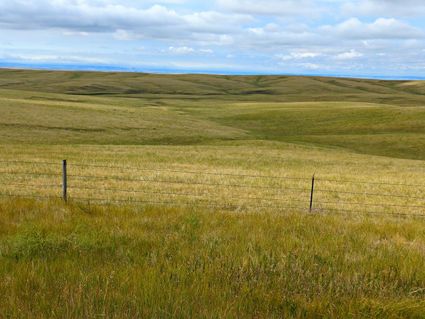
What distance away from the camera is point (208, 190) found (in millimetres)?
20484

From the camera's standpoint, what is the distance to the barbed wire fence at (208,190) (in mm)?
16344

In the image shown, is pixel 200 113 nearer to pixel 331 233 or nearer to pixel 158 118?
pixel 158 118

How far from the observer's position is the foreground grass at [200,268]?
156 inches

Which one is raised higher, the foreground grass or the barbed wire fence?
the foreground grass

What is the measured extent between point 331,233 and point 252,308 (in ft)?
13.2

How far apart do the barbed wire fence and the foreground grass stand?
6.41 m

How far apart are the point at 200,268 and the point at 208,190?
50.5 ft

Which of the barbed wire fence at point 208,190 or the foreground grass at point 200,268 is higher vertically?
the foreground grass at point 200,268

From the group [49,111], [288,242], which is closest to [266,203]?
[288,242]

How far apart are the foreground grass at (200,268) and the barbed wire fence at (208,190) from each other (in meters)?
6.41

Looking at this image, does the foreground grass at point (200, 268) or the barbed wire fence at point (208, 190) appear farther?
the barbed wire fence at point (208, 190)

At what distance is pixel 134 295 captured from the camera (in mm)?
4039

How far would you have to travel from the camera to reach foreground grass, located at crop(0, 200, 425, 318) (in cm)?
397

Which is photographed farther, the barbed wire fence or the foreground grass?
the barbed wire fence
